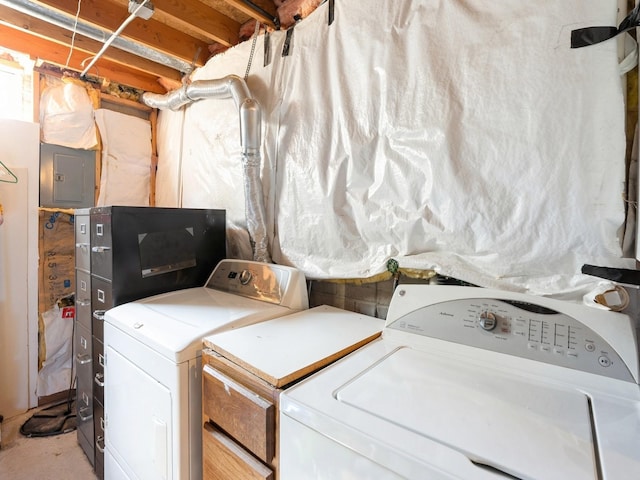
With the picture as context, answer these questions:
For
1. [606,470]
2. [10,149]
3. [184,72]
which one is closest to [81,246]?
[10,149]

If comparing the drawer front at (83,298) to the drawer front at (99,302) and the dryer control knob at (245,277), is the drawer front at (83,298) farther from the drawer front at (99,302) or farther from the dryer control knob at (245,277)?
the dryer control knob at (245,277)

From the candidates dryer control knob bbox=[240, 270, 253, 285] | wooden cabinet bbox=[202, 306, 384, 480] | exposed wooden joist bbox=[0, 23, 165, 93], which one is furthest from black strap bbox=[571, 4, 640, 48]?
exposed wooden joist bbox=[0, 23, 165, 93]

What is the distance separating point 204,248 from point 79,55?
1.88m

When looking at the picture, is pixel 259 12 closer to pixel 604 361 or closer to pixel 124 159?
pixel 124 159

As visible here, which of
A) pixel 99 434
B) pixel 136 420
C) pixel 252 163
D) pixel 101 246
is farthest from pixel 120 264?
pixel 99 434

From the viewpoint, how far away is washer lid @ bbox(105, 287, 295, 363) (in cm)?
109

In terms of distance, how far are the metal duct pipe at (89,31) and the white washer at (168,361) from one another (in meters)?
1.69

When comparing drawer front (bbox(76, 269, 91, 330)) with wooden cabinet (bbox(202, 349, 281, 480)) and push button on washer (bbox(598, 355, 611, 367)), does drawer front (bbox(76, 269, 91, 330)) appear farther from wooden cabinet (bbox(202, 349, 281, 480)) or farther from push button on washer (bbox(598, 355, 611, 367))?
push button on washer (bbox(598, 355, 611, 367))

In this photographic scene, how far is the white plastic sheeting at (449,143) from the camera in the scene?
3.07ft

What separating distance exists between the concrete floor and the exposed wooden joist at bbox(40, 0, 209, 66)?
101 inches

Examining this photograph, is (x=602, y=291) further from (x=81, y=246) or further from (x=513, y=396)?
(x=81, y=246)

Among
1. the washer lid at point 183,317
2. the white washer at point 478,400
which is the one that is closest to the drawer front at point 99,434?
the washer lid at point 183,317

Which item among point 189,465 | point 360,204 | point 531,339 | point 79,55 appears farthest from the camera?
point 79,55

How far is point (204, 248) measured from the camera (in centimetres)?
191
